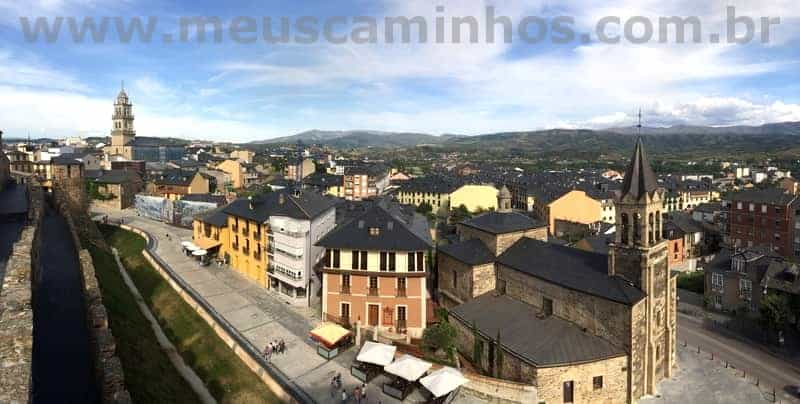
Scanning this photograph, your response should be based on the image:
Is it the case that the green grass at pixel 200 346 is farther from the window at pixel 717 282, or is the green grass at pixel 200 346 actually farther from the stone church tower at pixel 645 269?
the window at pixel 717 282

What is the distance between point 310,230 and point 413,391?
18.5m

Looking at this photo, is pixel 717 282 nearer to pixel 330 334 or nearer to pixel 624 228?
pixel 624 228

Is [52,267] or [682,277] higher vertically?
[52,267]

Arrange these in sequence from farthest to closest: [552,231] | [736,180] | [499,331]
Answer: [736,180] < [552,231] < [499,331]

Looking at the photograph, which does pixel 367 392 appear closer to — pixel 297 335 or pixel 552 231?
pixel 297 335

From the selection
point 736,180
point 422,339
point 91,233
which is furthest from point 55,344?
point 736,180

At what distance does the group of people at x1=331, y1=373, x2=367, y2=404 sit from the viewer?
26734mm

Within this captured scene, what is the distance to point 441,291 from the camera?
42125 millimetres

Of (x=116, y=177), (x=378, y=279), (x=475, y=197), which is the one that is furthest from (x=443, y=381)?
(x=116, y=177)

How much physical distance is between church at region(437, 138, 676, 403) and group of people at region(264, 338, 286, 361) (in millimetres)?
12525

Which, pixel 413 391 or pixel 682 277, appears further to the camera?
pixel 682 277

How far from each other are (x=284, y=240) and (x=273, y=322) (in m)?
7.78

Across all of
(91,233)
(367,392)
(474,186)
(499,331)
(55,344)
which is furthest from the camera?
(474,186)

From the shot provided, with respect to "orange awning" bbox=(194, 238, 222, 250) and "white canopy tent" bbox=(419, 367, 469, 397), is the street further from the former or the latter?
"orange awning" bbox=(194, 238, 222, 250)
